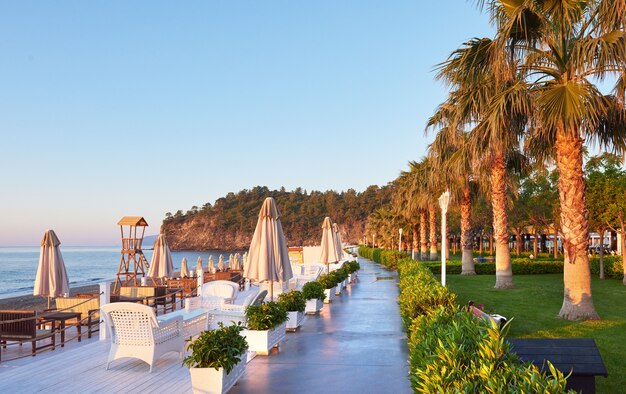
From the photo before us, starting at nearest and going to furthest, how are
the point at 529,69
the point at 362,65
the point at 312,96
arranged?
the point at 529,69
the point at 362,65
the point at 312,96

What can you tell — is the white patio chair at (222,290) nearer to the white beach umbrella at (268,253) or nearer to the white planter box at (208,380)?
the white beach umbrella at (268,253)

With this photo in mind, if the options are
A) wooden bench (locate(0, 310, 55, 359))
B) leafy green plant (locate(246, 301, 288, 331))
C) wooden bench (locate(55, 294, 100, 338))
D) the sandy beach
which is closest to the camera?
leafy green plant (locate(246, 301, 288, 331))

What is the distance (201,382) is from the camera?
17.2ft

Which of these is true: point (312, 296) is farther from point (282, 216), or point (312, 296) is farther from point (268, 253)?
point (282, 216)

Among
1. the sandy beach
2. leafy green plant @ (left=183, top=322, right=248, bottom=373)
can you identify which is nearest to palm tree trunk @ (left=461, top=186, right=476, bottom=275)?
the sandy beach

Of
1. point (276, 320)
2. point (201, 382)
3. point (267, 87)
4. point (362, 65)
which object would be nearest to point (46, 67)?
point (267, 87)

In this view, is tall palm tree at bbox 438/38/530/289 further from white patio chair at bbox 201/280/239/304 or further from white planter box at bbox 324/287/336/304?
white patio chair at bbox 201/280/239/304

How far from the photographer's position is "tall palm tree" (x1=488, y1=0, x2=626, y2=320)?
9.59 metres

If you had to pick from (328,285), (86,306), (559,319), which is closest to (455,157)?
(328,285)

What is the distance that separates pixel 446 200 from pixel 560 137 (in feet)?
8.82

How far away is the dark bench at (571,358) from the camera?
4.58 m

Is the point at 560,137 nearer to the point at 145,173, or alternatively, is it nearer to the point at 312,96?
the point at 312,96

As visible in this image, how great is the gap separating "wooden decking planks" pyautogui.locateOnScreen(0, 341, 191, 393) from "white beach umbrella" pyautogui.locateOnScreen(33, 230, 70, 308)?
373 centimetres

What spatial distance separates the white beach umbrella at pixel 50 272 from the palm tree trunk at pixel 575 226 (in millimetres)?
10736
